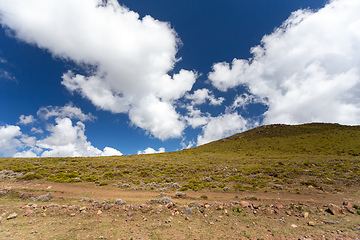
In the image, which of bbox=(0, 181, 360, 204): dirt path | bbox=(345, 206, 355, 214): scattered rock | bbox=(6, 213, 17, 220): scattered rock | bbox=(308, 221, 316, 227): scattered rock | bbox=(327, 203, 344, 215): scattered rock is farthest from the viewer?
bbox=(0, 181, 360, 204): dirt path

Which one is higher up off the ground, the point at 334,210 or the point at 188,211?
the point at 188,211

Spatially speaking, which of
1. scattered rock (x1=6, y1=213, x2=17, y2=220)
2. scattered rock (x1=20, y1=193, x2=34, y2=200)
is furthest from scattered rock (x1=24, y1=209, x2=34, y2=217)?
scattered rock (x1=20, y1=193, x2=34, y2=200)

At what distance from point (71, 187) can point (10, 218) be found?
10.1m

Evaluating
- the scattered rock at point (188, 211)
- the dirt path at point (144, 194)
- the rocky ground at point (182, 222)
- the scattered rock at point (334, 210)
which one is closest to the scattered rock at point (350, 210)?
the rocky ground at point (182, 222)

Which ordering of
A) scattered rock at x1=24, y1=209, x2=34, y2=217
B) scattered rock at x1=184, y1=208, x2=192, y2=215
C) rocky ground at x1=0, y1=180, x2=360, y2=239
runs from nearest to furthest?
rocky ground at x1=0, y1=180, x2=360, y2=239, scattered rock at x1=24, y1=209, x2=34, y2=217, scattered rock at x1=184, y1=208, x2=192, y2=215

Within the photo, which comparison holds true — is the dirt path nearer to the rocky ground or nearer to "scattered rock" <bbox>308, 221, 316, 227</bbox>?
the rocky ground

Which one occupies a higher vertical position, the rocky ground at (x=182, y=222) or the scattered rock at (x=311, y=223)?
the rocky ground at (x=182, y=222)

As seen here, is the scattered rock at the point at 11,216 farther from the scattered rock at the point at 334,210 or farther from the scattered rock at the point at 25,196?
the scattered rock at the point at 334,210

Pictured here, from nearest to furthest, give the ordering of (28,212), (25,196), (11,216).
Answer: (11,216) < (28,212) < (25,196)

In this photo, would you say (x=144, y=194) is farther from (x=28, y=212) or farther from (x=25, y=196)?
(x=25, y=196)

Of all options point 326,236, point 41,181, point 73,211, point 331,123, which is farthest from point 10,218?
point 331,123

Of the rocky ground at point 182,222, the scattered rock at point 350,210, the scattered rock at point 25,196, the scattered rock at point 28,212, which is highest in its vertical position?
the scattered rock at point 25,196

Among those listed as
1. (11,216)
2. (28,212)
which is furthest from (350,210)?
(11,216)

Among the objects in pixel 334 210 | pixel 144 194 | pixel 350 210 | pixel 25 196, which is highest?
pixel 25 196
